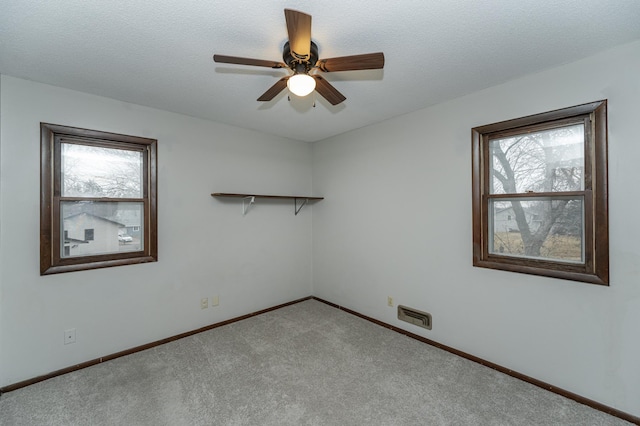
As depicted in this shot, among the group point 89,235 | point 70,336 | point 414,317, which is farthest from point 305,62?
point 70,336

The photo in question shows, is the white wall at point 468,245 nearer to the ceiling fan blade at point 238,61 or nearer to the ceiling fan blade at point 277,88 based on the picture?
the ceiling fan blade at point 277,88

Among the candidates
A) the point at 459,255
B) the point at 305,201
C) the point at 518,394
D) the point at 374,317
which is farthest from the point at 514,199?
the point at 305,201

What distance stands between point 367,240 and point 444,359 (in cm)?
146

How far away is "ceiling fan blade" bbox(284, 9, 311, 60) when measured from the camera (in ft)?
3.99

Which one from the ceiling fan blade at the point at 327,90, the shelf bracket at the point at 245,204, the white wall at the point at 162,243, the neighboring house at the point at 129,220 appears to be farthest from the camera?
the shelf bracket at the point at 245,204

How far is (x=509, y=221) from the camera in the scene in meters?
2.37

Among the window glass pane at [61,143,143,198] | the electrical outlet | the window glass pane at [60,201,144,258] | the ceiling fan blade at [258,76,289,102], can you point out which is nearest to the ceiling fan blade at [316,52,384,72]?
the ceiling fan blade at [258,76,289,102]

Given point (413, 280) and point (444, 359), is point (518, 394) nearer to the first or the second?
point (444, 359)

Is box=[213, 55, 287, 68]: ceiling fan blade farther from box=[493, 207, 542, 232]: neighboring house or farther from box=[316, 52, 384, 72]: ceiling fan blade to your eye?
box=[493, 207, 542, 232]: neighboring house

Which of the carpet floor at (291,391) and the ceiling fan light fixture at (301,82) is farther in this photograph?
the carpet floor at (291,391)

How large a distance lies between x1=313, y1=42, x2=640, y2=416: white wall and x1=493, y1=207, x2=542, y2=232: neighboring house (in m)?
0.23

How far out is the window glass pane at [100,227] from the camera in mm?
2396

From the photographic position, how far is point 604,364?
1.87 meters

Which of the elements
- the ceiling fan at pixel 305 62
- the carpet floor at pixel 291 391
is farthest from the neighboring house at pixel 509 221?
the ceiling fan at pixel 305 62
